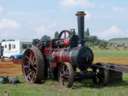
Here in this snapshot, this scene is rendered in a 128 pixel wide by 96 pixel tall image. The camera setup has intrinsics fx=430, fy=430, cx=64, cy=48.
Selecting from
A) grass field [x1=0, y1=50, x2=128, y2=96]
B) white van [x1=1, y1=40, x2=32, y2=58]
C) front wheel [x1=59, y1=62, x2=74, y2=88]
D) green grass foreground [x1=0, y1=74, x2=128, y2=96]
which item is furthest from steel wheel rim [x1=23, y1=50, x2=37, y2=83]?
white van [x1=1, y1=40, x2=32, y2=58]

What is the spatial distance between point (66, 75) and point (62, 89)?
Answer: 26.6 inches

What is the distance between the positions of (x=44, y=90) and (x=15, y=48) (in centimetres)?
2698

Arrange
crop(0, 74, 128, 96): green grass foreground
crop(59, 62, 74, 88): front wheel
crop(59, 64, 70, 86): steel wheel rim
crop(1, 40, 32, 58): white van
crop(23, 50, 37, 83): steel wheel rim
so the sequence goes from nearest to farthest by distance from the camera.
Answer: crop(0, 74, 128, 96): green grass foreground → crop(59, 62, 74, 88): front wheel → crop(59, 64, 70, 86): steel wheel rim → crop(23, 50, 37, 83): steel wheel rim → crop(1, 40, 32, 58): white van

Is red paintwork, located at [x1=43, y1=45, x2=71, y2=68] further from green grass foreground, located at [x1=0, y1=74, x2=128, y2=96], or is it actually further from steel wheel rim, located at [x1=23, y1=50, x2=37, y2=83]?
green grass foreground, located at [x1=0, y1=74, x2=128, y2=96]

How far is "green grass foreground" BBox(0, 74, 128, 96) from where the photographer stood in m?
12.8

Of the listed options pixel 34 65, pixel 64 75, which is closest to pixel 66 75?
pixel 64 75

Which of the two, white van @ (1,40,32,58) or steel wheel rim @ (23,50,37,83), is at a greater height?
white van @ (1,40,32,58)

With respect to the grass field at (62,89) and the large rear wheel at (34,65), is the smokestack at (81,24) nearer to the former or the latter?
the grass field at (62,89)

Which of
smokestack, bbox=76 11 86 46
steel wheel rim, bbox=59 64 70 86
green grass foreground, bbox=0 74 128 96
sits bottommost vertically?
green grass foreground, bbox=0 74 128 96

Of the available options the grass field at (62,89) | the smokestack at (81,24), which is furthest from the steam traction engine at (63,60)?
the grass field at (62,89)

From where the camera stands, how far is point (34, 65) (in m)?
16.7

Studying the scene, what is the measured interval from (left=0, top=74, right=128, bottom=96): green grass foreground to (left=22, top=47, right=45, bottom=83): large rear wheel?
0.42 meters

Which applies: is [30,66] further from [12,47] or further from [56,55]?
[12,47]

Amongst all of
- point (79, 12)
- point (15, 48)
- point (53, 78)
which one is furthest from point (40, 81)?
point (15, 48)
